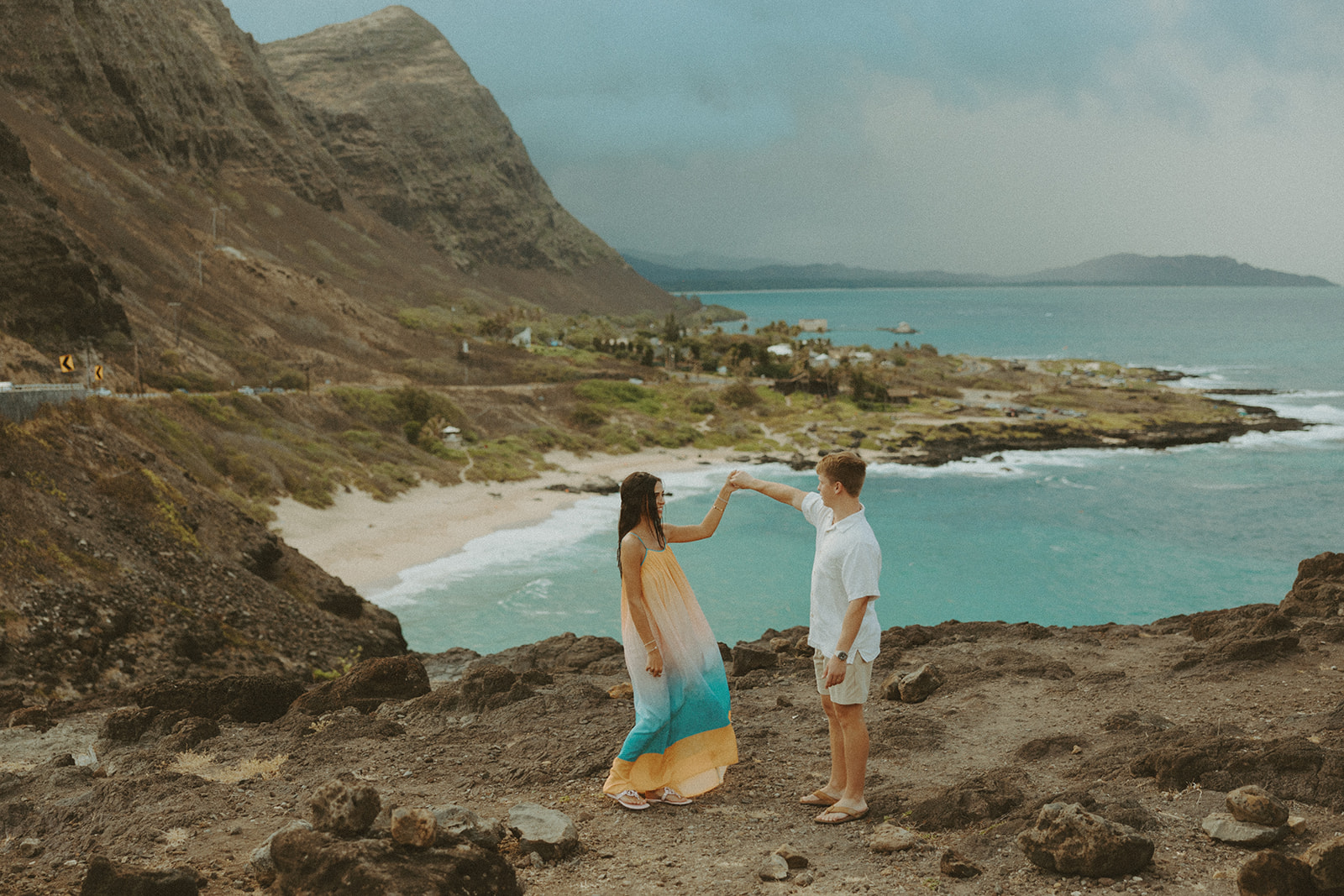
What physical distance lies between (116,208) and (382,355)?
18.1 m

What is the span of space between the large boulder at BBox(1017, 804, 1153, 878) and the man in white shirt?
933 millimetres

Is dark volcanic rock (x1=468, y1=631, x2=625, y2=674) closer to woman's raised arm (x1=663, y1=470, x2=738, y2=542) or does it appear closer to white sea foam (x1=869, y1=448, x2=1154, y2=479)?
woman's raised arm (x1=663, y1=470, x2=738, y2=542)

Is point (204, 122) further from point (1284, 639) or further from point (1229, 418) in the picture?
point (1284, 639)

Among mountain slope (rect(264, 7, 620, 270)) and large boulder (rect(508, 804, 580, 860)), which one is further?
mountain slope (rect(264, 7, 620, 270))

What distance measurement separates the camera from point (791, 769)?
5742 millimetres

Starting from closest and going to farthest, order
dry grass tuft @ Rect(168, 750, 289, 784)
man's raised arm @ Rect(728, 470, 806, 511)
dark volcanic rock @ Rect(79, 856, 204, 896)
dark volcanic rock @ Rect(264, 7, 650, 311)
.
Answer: dark volcanic rock @ Rect(79, 856, 204, 896), man's raised arm @ Rect(728, 470, 806, 511), dry grass tuft @ Rect(168, 750, 289, 784), dark volcanic rock @ Rect(264, 7, 650, 311)

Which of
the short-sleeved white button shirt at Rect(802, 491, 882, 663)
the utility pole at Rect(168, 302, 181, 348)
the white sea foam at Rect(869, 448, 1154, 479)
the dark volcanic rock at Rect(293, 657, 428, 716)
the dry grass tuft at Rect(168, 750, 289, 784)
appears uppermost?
the utility pole at Rect(168, 302, 181, 348)

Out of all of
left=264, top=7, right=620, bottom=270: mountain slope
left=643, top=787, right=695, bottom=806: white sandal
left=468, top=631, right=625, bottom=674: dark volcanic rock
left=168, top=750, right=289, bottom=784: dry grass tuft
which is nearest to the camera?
left=643, top=787, right=695, bottom=806: white sandal

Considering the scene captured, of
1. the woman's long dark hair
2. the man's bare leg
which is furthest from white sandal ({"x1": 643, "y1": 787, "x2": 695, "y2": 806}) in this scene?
the woman's long dark hair

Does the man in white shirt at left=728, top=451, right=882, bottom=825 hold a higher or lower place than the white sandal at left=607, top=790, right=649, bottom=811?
higher

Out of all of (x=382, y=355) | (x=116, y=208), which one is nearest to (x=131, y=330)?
(x=382, y=355)

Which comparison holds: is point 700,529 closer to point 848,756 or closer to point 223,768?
point 848,756

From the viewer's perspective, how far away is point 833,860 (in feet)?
14.4

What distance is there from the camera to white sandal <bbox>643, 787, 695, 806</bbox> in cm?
502
